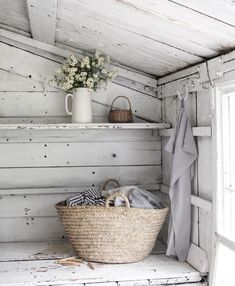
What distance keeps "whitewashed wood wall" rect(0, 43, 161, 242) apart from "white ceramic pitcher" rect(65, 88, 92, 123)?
220 millimetres

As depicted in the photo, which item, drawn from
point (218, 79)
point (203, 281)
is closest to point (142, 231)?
point (203, 281)

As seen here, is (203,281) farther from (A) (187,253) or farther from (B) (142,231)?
(B) (142,231)

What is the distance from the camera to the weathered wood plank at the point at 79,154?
3.00 metres

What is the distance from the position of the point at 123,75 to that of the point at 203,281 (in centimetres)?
142

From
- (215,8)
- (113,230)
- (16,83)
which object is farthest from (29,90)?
(215,8)

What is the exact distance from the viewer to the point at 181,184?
2477 millimetres

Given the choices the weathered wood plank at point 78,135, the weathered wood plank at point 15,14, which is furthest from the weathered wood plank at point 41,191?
the weathered wood plank at point 15,14

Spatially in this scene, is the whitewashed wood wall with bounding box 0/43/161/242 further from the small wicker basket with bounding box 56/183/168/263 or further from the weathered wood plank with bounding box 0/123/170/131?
the small wicker basket with bounding box 56/183/168/263

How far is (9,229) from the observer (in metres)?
3.01

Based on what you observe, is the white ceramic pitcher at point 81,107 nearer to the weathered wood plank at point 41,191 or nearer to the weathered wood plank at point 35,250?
the weathered wood plank at point 41,191

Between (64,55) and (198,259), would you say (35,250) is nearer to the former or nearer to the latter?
(198,259)

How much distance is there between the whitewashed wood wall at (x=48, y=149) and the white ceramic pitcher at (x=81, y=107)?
0.22 metres

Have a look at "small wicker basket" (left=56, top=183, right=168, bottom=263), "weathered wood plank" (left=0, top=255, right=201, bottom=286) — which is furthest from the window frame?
"small wicker basket" (left=56, top=183, right=168, bottom=263)

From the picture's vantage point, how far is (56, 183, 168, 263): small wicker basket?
2414 mm
